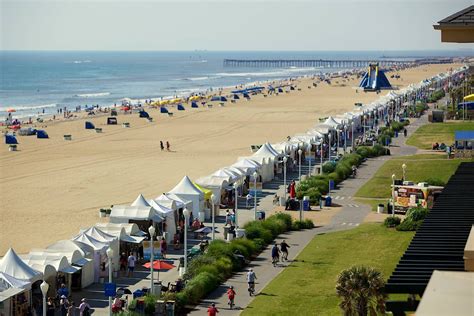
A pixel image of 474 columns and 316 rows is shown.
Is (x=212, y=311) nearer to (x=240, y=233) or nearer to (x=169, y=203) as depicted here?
(x=240, y=233)

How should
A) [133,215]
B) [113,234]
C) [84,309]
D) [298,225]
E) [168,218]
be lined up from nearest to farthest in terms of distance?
[84,309]
[113,234]
[133,215]
[168,218]
[298,225]

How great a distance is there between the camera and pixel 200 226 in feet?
96.1

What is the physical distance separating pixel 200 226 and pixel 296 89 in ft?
312

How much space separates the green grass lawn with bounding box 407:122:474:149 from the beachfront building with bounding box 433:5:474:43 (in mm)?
42606

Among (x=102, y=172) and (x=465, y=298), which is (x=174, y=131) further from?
(x=465, y=298)

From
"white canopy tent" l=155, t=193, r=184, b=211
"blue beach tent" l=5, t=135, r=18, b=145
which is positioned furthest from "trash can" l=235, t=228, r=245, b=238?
"blue beach tent" l=5, t=135, r=18, b=145

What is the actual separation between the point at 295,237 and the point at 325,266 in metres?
4.41

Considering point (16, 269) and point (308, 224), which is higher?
point (16, 269)

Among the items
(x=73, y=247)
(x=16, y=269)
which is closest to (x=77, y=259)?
(x=73, y=247)

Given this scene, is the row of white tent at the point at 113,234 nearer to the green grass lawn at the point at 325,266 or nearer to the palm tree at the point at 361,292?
the green grass lawn at the point at 325,266

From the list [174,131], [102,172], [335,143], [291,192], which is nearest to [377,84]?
[174,131]

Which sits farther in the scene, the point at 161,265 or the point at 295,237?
the point at 295,237

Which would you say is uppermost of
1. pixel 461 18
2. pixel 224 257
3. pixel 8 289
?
pixel 461 18

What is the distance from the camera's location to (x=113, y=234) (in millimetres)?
24719
